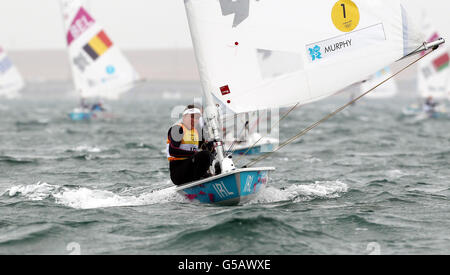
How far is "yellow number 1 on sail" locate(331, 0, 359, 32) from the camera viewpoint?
8.30 m

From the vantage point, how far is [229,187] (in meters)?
8.32

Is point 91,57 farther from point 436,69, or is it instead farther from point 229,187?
point 229,187

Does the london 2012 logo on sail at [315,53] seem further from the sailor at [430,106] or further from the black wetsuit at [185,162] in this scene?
the sailor at [430,106]

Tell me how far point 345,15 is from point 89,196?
4884mm

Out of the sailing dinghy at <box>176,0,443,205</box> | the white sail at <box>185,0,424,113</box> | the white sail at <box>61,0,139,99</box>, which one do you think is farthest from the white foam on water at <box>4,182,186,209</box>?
the white sail at <box>61,0,139,99</box>

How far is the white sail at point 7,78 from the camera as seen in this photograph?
1815 inches

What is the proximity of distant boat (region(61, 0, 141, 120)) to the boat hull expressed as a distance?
919 inches

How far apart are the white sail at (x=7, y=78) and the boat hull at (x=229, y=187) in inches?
1604

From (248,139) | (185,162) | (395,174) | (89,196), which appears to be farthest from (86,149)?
(185,162)

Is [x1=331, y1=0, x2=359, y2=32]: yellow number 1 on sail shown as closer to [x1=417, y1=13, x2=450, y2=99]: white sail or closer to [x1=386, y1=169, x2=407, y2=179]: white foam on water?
[x1=386, y1=169, x2=407, y2=179]: white foam on water

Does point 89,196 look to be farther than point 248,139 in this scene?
No

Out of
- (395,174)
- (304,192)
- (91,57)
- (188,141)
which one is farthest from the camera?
(91,57)

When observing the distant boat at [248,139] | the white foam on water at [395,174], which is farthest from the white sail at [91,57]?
the white foam on water at [395,174]

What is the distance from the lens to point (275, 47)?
28.2 feet
